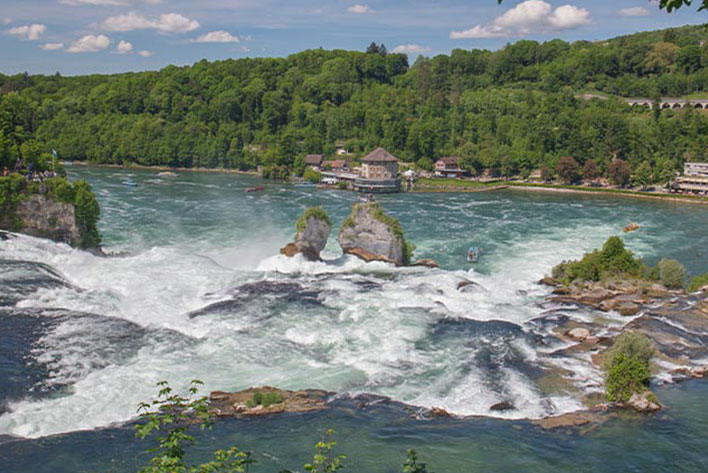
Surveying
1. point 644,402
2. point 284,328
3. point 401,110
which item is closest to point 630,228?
point 644,402

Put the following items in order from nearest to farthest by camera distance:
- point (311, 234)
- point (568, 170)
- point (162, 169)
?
point (311, 234), point (568, 170), point (162, 169)

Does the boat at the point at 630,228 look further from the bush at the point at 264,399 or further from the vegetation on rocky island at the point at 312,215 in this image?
the bush at the point at 264,399

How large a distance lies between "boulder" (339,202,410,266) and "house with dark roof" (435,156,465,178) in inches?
2665

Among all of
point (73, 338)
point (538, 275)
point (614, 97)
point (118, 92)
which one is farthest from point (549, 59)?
point (73, 338)

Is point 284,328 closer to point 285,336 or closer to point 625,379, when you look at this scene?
point 285,336

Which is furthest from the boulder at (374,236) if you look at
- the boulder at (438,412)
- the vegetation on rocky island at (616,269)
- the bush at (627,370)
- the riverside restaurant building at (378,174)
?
the riverside restaurant building at (378,174)

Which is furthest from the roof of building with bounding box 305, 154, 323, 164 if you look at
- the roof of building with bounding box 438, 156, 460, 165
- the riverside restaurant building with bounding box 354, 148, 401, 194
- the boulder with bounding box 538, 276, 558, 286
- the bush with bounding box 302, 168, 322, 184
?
the boulder with bounding box 538, 276, 558, 286

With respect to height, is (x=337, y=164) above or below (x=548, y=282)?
above

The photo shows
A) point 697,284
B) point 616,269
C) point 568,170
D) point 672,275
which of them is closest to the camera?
point 697,284

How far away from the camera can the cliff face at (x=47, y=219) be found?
4534 cm

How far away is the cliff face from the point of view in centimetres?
4534

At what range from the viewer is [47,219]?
4588 centimetres

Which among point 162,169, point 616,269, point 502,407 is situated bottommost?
point 502,407

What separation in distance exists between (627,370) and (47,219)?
39961mm
